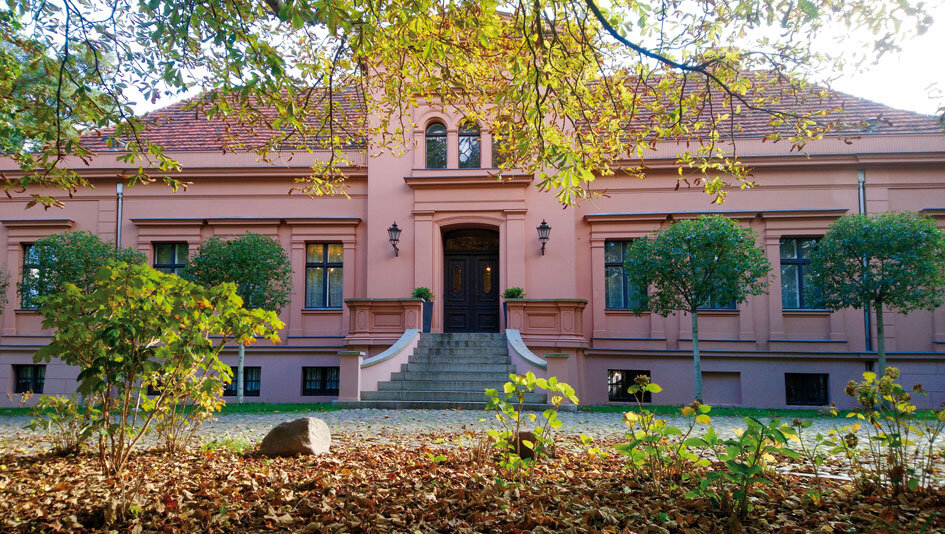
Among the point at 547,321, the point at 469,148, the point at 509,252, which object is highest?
the point at 469,148

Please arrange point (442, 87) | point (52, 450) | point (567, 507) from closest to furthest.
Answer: point (567, 507) < point (52, 450) < point (442, 87)

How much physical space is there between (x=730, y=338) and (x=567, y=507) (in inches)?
526

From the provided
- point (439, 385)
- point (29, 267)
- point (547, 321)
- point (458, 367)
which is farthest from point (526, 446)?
point (29, 267)

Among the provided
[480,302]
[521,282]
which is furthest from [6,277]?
[521,282]

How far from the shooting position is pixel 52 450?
18.1 feet

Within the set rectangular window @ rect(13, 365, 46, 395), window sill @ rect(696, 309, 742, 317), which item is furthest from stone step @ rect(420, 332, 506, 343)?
rectangular window @ rect(13, 365, 46, 395)

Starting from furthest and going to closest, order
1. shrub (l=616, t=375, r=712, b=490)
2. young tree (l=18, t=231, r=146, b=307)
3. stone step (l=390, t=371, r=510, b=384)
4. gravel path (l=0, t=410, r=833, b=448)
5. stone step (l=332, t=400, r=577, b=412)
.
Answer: young tree (l=18, t=231, r=146, b=307)
stone step (l=390, t=371, r=510, b=384)
stone step (l=332, t=400, r=577, b=412)
gravel path (l=0, t=410, r=833, b=448)
shrub (l=616, t=375, r=712, b=490)

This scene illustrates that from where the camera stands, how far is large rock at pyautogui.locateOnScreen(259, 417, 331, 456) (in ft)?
18.0

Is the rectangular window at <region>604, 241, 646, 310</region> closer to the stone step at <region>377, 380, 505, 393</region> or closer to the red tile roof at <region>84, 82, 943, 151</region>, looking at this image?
the red tile roof at <region>84, 82, 943, 151</region>

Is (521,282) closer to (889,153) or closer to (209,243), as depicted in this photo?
(209,243)

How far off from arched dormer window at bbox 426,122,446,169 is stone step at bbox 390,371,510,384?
6283 mm

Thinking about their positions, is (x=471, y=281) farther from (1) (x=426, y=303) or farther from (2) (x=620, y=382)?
(2) (x=620, y=382)

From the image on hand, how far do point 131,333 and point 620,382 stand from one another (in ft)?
43.7

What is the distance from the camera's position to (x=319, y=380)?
16484mm
